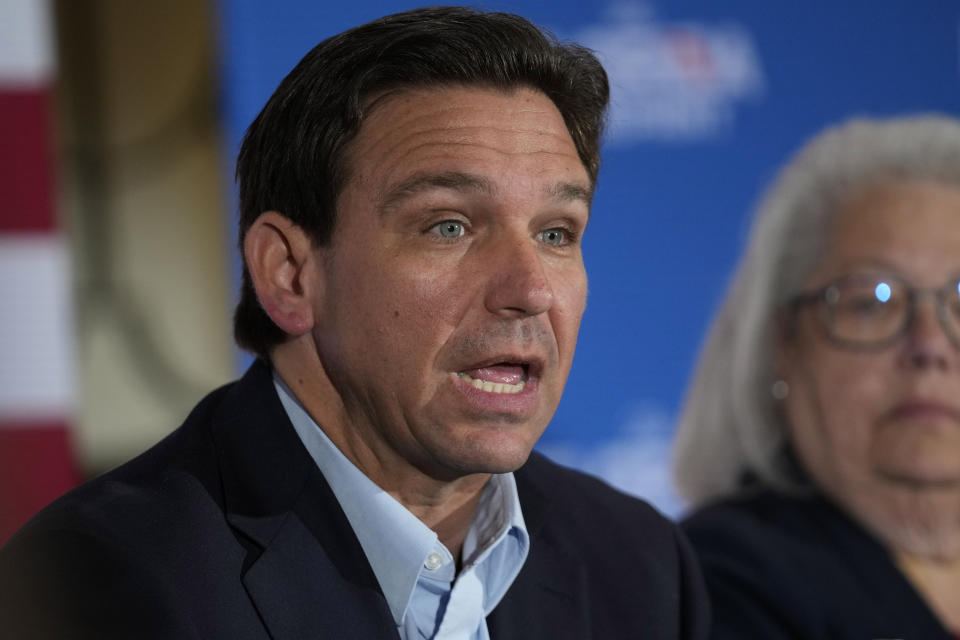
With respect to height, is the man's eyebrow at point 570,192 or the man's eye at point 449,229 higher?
the man's eyebrow at point 570,192

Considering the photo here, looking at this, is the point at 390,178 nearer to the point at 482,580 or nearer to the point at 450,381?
the point at 450,381

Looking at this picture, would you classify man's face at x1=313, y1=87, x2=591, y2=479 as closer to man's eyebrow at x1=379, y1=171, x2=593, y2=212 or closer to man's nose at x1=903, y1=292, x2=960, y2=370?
man's eyebrow at x1=379, y1=171, x2=593, y2=212

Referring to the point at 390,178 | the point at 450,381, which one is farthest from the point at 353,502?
the point at 390,178

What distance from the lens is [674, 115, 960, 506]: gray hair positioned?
214 cm

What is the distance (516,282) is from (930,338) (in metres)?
1.05

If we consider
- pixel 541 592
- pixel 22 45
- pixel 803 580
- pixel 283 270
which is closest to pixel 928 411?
pixel 803 580

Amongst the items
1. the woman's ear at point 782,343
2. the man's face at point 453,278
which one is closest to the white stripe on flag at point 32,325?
the man's face at point 453,278

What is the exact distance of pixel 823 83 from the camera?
108 inches

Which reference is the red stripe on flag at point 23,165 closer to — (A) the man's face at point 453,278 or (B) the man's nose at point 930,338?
(A) the man's face at point 453,278

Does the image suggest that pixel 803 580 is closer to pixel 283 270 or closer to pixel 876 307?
pixel 876 307

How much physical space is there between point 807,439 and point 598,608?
29.7 inches

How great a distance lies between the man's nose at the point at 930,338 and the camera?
2031 millimetres

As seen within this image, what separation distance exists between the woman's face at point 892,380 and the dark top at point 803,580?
79 millimetres

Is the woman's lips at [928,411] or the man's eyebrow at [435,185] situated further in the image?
the woman's lips at [928,411]
